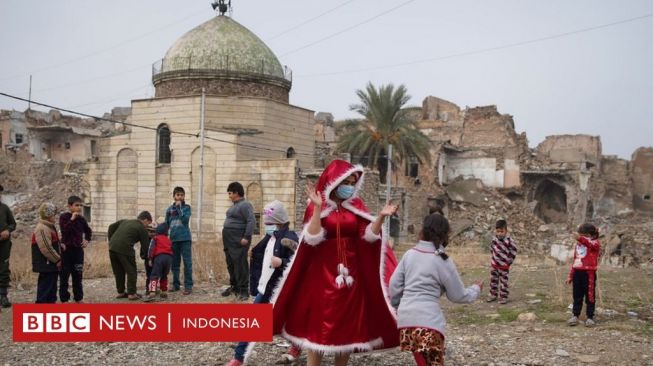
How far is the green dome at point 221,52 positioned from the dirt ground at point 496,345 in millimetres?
21197

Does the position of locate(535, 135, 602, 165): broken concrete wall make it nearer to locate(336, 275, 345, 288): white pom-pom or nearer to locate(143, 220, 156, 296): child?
locate(143, 220, 156, 296): child

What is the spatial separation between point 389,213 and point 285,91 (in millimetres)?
25925

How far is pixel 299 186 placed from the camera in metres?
25.4

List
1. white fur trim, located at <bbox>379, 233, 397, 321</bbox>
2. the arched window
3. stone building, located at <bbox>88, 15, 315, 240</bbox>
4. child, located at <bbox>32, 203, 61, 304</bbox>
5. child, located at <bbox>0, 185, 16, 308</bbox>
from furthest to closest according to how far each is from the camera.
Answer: the arched window
stone building, located at <bbox>88, 15, 315, 240</bbox>
child, located at <bbox>0, 185, 16, 308</bbox>
child, located at <bbox>32, 203, 61, 304</bbox>
white fur trim, located at <bbox>379, 233, 397, 321</bbox>

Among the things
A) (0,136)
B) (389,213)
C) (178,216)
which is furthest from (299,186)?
(0,136)

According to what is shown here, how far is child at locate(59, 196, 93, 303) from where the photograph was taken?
27.1ft

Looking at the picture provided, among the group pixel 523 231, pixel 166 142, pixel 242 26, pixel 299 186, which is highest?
pixel 242 26

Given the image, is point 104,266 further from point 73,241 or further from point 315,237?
point 315,237

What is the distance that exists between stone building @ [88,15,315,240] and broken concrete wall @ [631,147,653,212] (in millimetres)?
29221

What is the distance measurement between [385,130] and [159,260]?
25.8 metres

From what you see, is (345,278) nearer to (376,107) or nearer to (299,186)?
(299,186)

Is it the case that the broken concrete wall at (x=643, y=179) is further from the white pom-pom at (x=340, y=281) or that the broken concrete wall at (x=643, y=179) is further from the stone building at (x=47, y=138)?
the white pom-pom at (x=340, y=281)

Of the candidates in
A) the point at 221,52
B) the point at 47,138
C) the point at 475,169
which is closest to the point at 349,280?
the point at 221,52

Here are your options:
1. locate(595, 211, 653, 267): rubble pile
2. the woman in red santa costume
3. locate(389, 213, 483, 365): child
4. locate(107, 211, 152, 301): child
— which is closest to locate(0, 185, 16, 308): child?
locate(107, 211, 152, 301): child
